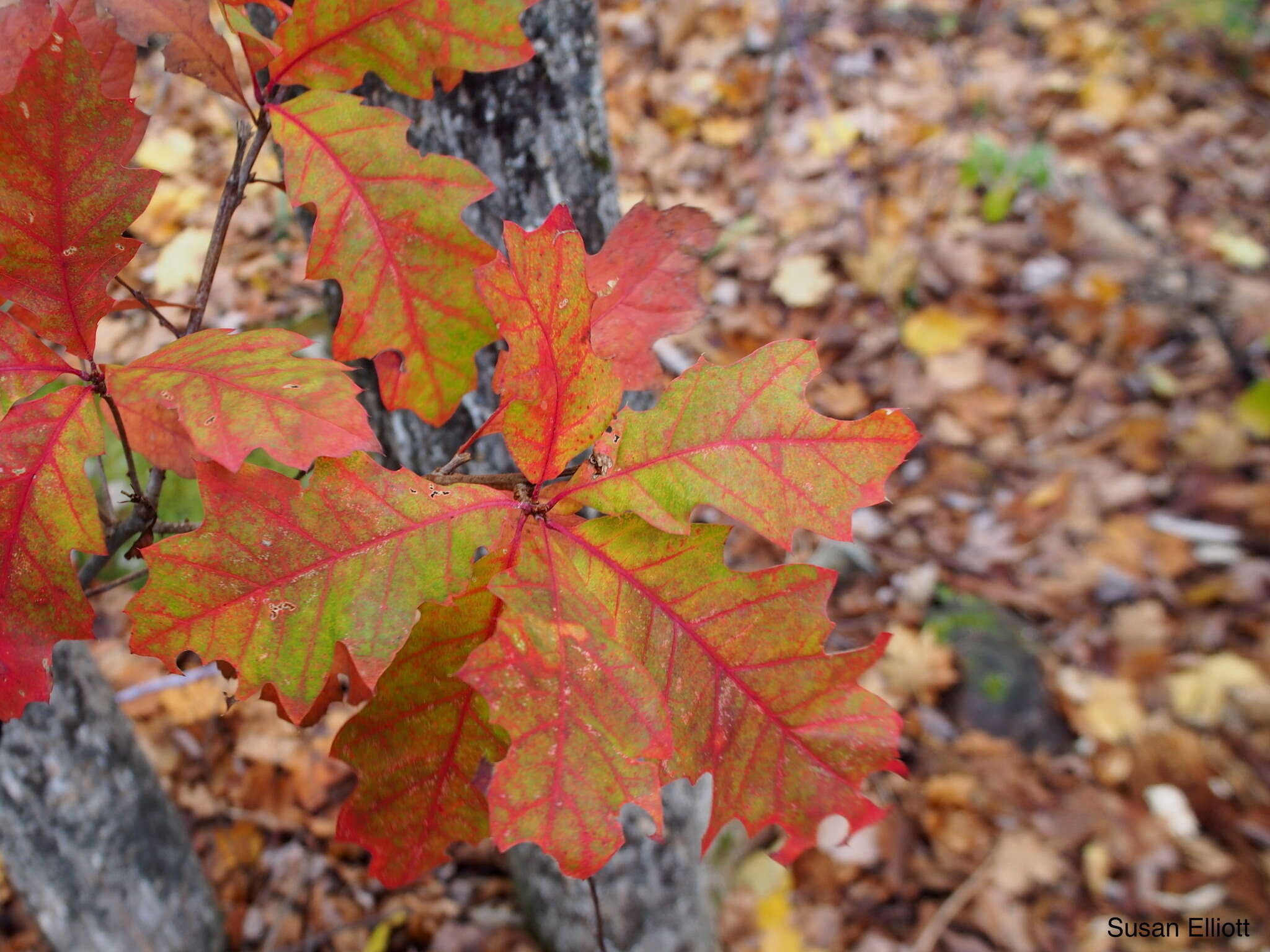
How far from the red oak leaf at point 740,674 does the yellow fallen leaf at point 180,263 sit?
2127 millimetres

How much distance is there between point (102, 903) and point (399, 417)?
0.99 metres

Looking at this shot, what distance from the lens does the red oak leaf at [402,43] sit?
2.20 feet

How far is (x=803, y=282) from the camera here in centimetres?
272

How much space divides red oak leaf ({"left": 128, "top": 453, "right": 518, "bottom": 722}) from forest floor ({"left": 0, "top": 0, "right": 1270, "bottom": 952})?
819 millimetres

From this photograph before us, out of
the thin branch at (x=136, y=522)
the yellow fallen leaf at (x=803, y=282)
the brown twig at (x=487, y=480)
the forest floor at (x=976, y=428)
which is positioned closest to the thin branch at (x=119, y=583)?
the thin branch at (x=136, y=522)

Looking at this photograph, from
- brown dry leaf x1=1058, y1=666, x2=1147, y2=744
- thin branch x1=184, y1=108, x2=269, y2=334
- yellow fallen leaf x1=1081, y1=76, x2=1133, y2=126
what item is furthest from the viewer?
yellow fallen leaf x1=1081, y1=76, x2=1133, y2=126

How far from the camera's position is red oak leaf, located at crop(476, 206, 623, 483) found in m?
0.56

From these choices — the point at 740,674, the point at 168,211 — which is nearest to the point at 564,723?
the point at 740,674

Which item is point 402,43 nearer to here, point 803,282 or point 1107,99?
point 803,282

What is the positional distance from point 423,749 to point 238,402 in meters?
0.29

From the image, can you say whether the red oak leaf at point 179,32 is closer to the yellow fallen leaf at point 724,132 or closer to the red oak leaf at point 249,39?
the red oak leaf at point 249,39

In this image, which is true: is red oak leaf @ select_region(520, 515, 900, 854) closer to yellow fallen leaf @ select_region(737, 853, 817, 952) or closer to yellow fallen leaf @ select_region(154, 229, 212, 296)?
yellow fallen leaf @ select_region(737, 853, 817, 952)

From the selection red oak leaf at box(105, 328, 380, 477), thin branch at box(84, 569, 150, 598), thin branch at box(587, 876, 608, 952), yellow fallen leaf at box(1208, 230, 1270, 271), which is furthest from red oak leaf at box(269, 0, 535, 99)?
yellow fallen leaf at box(1208, 230, 1270, 271)

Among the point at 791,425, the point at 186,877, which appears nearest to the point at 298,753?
the point at 186,877
